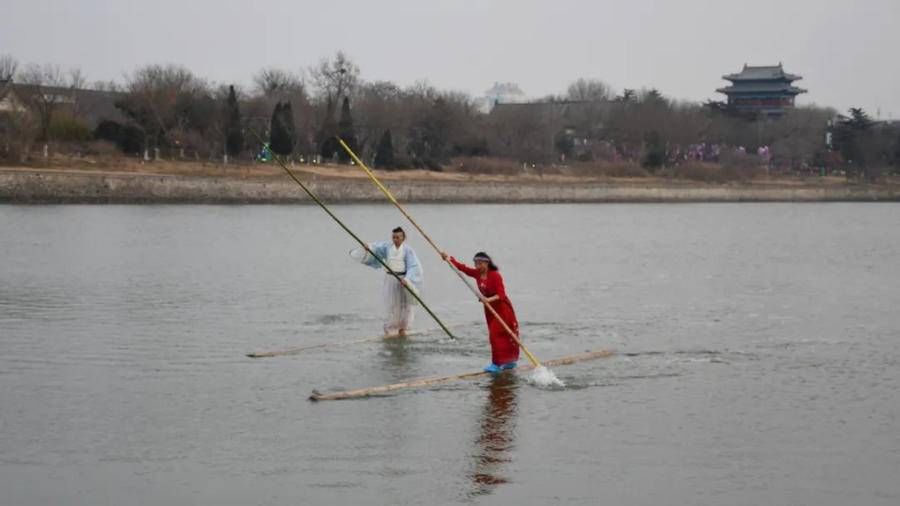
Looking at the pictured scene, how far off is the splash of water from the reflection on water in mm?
210

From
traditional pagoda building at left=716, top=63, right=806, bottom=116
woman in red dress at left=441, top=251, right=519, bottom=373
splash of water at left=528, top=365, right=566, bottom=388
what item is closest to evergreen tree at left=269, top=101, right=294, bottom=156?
woman in red dress at left=441, top=251, right=519, bottom=373

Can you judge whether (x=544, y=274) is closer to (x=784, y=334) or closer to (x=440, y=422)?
(x=784, y=334)

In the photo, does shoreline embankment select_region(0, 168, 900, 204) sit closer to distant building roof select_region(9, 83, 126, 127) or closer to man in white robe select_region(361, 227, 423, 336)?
distant building roof select_region(9, 83, 126, 127)

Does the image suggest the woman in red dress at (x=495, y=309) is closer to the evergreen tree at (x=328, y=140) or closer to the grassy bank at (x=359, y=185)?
the grassy bank at (x=359, y=185)

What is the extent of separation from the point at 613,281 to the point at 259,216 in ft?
91.3

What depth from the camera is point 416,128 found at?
82188 mm

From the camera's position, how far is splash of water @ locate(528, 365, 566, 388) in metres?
14.5

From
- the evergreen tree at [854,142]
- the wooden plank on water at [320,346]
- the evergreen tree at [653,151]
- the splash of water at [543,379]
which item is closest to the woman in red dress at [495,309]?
the splash of water at [543,379]

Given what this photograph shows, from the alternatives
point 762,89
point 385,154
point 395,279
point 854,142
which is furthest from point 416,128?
point 395,279

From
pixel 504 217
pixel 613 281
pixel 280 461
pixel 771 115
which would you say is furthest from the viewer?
pixel 771 115

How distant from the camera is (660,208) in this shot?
3054 inches

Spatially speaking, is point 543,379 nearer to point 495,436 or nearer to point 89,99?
point 495,436

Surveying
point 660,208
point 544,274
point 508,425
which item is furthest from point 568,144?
point 508,425

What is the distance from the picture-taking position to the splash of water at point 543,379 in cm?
1449
